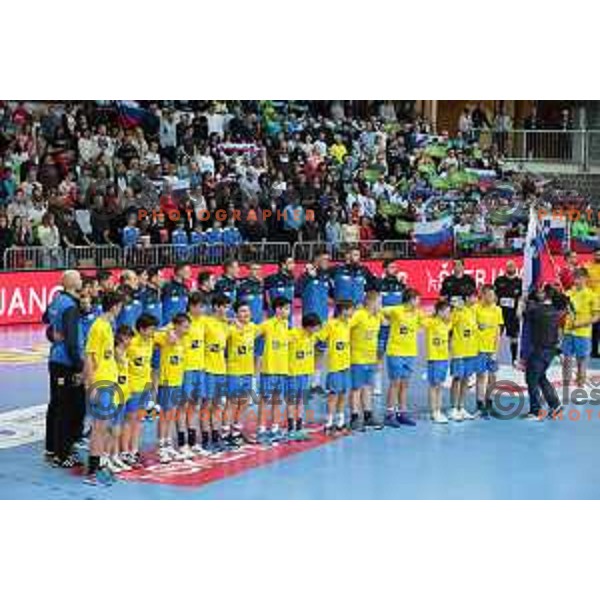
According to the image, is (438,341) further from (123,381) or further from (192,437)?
(123,381)

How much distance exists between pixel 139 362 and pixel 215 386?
1.05 m

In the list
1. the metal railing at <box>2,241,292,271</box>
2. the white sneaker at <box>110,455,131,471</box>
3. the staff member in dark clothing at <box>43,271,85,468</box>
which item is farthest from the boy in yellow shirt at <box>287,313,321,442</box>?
the metal railing at <box>2,241,292,271</box>

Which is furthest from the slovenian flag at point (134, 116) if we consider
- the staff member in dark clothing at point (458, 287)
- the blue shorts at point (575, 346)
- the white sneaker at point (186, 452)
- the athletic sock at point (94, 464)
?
the athletic sock at point (94, 464)

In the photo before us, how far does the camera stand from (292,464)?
1102 centimetres

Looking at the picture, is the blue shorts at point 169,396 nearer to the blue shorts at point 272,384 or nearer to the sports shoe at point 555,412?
the blue shorts at point 272,384

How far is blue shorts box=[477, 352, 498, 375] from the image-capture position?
13156mm

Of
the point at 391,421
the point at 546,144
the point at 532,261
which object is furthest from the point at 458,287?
the point at 546,144

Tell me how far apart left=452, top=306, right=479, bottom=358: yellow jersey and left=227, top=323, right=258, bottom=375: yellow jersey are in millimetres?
2588

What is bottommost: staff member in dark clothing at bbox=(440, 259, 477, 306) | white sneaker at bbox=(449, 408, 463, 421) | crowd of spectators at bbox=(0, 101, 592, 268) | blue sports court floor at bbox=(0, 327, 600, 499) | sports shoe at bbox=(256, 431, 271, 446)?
blue sports court floor at bbox=(0, 327, 600, 499)

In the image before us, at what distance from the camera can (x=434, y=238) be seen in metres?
24.5

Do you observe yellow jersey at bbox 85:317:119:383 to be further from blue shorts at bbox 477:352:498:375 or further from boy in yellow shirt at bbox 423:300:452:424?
blue shorts at bbox 477:352:498:375

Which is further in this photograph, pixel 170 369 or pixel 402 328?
pixel 402 328
